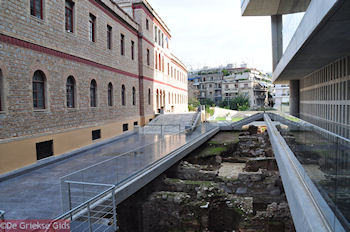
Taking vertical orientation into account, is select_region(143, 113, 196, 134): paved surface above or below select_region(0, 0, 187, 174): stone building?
below

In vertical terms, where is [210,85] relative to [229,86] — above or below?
A: above

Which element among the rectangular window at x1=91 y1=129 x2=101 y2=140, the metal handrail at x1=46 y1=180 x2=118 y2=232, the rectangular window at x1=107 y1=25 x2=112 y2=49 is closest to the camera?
Result: the metal handrail at x1=46 y1=180 x2=118 y2=232

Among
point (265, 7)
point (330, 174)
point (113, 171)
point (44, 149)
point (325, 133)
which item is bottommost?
point (113, 171)

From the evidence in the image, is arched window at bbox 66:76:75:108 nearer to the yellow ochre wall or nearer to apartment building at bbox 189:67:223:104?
the yellow ochre wall

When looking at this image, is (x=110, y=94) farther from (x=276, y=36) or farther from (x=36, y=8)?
(x=276, y=36)

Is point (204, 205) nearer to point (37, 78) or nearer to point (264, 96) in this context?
point (37, 78)

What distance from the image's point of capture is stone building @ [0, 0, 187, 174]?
11.0m

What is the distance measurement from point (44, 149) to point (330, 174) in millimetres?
12118

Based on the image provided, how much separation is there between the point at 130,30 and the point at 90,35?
728 centimetres

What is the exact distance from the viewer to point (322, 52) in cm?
1246

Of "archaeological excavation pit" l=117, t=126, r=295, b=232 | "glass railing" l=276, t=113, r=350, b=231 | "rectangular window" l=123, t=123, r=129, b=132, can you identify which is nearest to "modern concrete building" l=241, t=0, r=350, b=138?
"glass railing" l=276, t=113, r=350, b=231

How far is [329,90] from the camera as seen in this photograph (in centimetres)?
1680

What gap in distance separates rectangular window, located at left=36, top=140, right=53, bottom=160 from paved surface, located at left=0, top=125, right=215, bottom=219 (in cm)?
63

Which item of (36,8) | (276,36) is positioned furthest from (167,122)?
(36,8)
